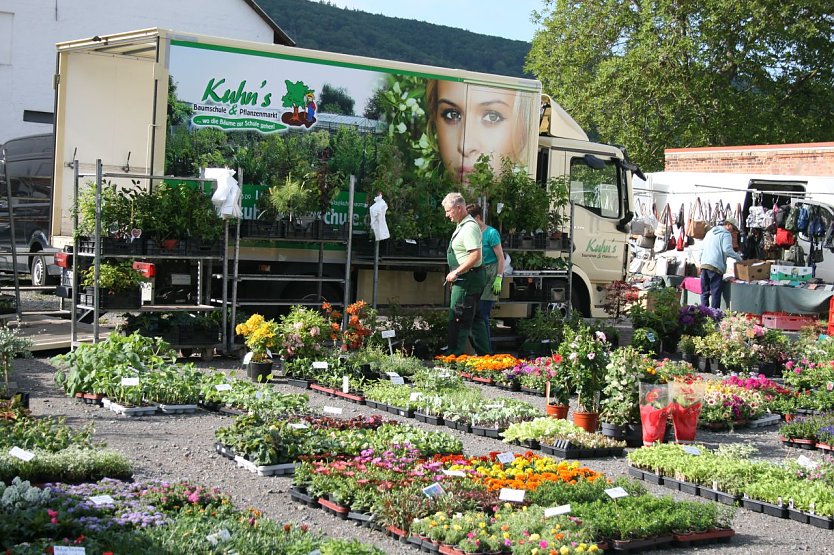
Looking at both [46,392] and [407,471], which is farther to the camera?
[46,392]

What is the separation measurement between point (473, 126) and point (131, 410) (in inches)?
316

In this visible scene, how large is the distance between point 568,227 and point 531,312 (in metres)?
1.65

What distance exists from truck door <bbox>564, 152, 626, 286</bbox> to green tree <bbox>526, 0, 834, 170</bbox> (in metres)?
19.0

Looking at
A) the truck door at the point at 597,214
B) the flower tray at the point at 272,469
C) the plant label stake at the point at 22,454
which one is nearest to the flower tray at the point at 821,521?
the flower tray at the point at 272,469

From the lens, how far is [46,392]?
A: 36.3 ft

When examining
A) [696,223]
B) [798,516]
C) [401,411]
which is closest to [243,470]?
[401,411]

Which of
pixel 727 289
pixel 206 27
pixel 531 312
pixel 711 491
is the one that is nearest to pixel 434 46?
pixel 206 27

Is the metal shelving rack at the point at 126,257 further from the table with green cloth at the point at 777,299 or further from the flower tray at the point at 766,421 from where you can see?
the table with green cloth at the point at 777,299

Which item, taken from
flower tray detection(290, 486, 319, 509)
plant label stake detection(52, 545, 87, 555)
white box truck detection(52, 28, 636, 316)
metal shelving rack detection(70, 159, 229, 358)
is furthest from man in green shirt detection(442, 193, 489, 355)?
plant label stake detection(52, 545, 87, 555)

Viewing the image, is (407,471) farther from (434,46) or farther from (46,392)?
(434,46)

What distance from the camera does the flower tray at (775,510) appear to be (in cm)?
767

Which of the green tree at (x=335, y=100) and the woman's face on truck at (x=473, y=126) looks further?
the woman's face on truck at (x=473, y=126)

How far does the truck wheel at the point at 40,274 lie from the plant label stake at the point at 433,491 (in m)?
13.7

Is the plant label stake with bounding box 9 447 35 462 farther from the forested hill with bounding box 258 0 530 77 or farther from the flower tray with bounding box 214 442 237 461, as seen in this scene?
the forested hill with bounding box 258 0 530 77
